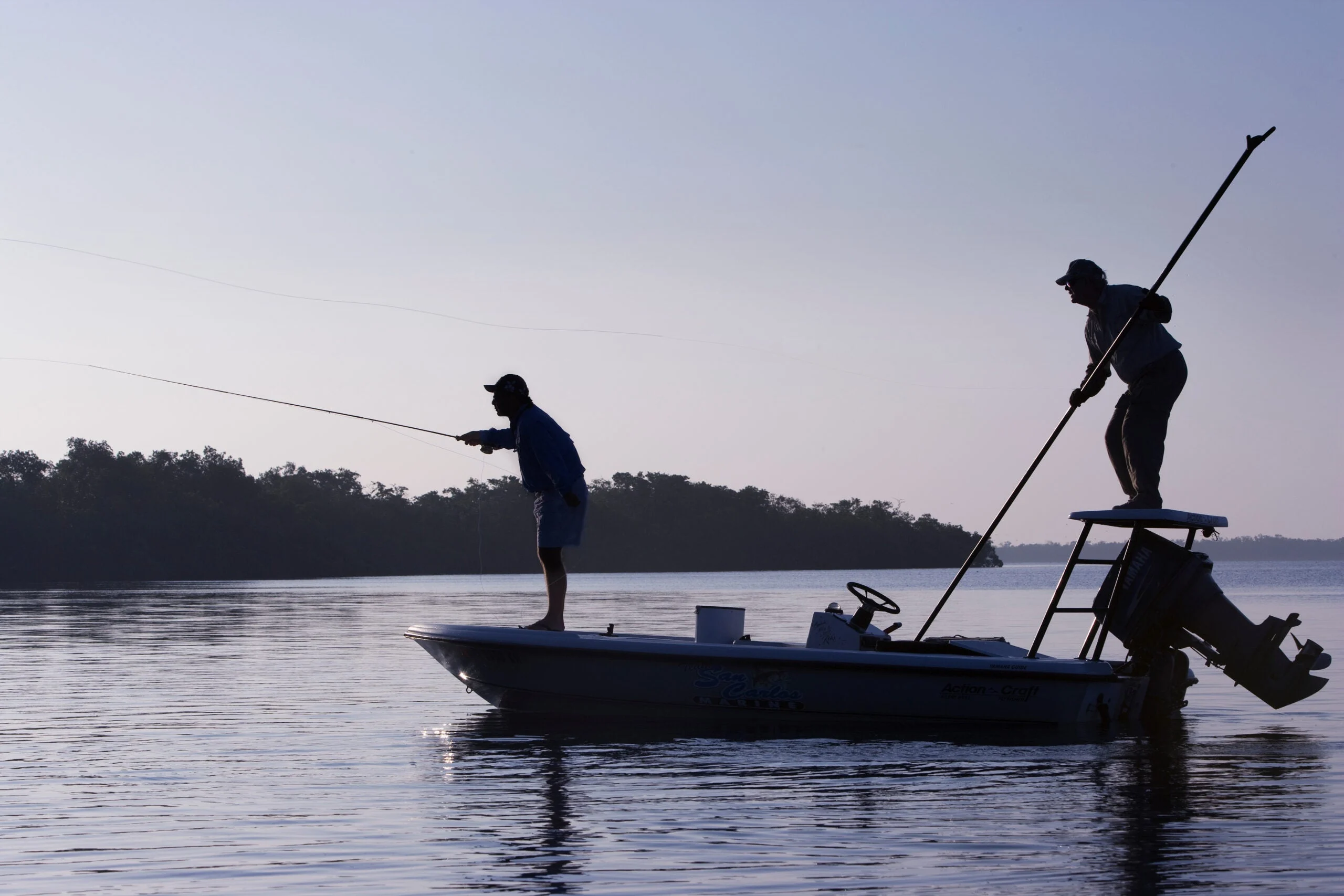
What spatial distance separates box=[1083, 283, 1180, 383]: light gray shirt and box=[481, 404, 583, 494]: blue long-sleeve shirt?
365 centimetres

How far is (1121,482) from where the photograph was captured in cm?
944

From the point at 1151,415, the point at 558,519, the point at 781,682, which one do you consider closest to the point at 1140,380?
the point at 1151,415

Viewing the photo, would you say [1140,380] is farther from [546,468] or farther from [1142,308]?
[546,468]

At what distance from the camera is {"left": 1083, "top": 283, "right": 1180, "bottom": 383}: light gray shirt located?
912 centimetres

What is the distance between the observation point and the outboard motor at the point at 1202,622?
9125 mm

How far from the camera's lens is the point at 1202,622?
930 cm

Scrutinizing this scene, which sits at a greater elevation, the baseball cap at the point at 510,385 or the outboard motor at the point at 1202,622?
the baseball cap at the point at 510,385

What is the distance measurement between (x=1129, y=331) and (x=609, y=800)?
4.64 m

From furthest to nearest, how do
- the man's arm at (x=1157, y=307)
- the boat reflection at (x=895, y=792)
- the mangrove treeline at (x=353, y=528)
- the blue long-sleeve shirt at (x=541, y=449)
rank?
the mangrove treeline at (x=353, y=528)
the blue long-sleeve shirt at (x=541, y=449)
the man's arm at (x=1157, y=307)
the boat reflection at (x=895, y=792)

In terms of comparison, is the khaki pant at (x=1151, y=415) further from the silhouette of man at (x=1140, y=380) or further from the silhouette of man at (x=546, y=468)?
the silhouette of man at (x=546, y=468)

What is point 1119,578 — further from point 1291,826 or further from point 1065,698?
point 1291,826

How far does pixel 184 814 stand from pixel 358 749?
2225mm

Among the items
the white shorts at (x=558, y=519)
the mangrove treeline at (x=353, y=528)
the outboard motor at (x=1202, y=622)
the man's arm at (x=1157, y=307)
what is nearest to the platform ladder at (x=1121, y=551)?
the outboard motor at (x=1202, y=622)

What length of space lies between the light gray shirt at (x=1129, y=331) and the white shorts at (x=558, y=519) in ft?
11.8
